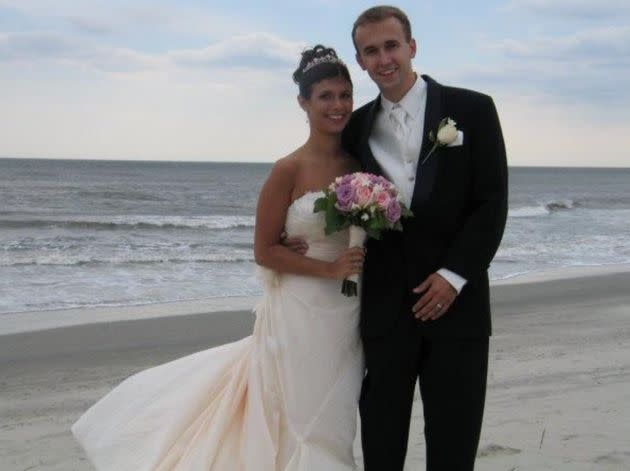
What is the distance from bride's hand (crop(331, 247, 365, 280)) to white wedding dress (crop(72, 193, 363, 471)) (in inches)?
8.6

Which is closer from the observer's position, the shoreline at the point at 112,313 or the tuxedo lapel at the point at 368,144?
the tuxedo lapel at the point at 368,144

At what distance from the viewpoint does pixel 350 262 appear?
10.8 ft

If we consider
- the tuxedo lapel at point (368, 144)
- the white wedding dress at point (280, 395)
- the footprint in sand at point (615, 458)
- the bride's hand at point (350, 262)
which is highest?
the tuxedo lapel at point (368, 144)

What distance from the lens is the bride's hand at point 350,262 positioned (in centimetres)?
328

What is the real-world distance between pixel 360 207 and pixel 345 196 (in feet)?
0.38

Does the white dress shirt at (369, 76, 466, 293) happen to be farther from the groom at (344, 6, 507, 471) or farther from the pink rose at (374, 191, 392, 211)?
the pink rose at (374, 191, 392, 211)

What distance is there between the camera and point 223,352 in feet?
13.1

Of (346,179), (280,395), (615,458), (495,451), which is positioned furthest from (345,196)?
(615,458)

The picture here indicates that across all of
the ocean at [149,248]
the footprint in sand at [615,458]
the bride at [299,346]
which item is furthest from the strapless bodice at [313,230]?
the ocean at [149,248]

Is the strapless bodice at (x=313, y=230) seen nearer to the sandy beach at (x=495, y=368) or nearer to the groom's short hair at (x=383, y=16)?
the groom's short hair at (x=383, y=16)

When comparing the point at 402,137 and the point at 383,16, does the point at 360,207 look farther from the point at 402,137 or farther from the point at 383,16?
the point at 383,16

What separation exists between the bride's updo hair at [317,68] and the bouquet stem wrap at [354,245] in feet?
2.11

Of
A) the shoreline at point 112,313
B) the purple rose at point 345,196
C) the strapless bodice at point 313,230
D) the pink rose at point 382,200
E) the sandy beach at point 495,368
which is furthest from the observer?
the shoreline at point 112,313

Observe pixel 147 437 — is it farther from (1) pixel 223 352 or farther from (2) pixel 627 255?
(2) pixel 627 255
